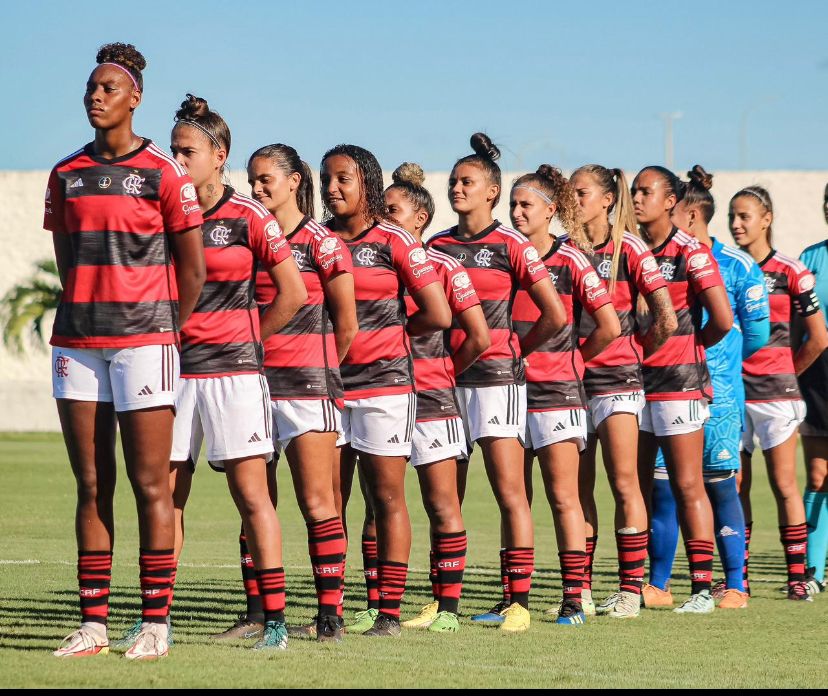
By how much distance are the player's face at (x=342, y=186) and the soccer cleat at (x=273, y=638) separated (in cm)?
214

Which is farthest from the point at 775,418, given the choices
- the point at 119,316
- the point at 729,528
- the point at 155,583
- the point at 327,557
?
the point at 119,316

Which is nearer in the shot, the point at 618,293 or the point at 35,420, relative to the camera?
the point at 618,293

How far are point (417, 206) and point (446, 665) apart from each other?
10.9 feet

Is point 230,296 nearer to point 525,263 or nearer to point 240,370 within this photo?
point 240,370

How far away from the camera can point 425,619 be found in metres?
7.69

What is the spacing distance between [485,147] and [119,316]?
10.8 feet

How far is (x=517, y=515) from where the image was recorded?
788 cm

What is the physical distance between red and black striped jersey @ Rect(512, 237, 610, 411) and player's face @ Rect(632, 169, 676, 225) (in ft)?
2.35

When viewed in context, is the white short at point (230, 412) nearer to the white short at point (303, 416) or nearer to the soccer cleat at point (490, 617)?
the white short at point (303, 416)

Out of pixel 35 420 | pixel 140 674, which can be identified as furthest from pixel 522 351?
pixel 35 420

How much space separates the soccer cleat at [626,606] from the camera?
8.39 meters

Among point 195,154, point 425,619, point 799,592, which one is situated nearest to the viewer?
point 195,154

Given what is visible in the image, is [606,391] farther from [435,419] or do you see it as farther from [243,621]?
[243,621]

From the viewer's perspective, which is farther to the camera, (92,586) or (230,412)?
(230,412)
